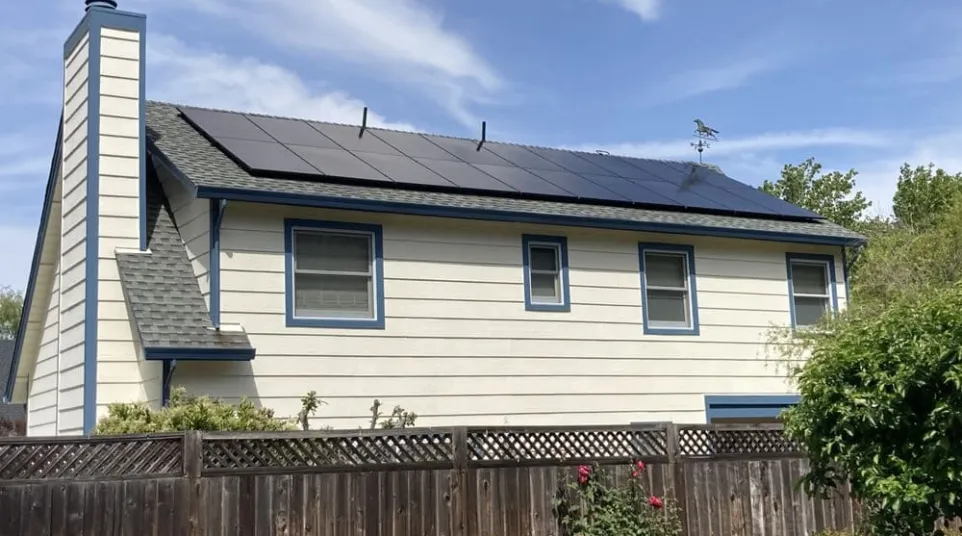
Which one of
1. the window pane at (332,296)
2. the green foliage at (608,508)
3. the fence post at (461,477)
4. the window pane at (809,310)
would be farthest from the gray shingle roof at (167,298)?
the window pane at (809,310)

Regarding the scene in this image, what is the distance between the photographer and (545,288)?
48.8 feet

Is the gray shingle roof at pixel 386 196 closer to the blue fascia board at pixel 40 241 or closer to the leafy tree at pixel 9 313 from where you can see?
the blue fascia board at pixel 40 241

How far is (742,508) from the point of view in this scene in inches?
474

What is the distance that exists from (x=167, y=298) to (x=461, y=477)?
4.25m

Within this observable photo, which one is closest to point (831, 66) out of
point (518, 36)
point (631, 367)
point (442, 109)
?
point (518, 36)

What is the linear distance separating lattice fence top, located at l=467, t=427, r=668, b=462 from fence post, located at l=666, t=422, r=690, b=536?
0.20 feet

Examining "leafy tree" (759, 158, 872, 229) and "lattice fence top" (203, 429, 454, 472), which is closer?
"lattice fence top" (203, 429, 454, 472)

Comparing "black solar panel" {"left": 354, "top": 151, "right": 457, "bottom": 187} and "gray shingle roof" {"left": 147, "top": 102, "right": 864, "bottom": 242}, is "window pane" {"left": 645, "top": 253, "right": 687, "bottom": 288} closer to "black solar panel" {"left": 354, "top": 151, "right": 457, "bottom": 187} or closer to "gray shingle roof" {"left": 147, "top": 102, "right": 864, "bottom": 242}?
"gray shingle roof" {"left": 147, "top": 102, "right": 864, "bottom": 242}

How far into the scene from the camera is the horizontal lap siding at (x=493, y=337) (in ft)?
41.6

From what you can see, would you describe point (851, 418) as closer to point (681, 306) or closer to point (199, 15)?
point (681, 306)

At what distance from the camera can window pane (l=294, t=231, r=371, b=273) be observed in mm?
13180

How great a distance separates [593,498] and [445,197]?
4.77 metres

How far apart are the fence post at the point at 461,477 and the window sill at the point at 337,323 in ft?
10.4

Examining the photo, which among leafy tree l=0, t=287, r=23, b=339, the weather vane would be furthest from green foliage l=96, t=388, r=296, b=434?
leafy tree l=0, t=287, r=23, b=339
